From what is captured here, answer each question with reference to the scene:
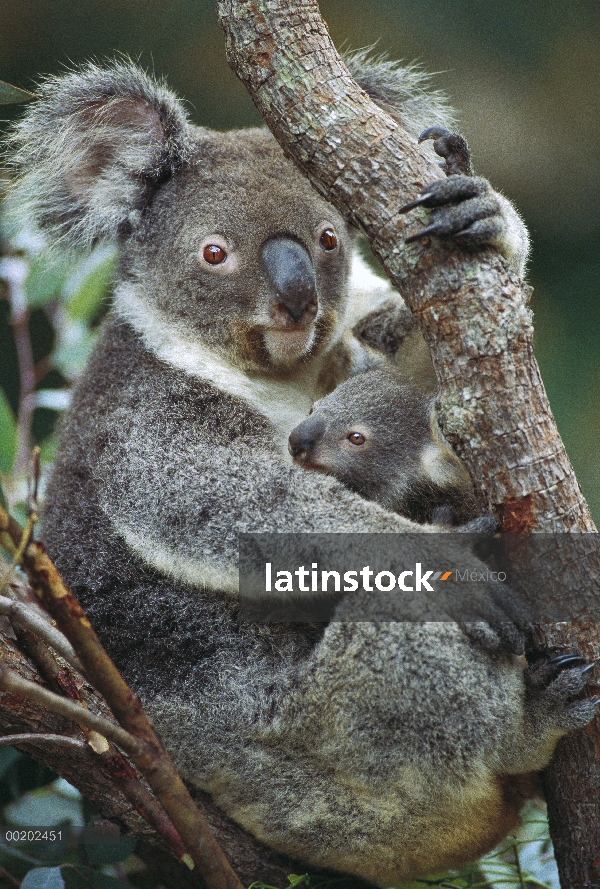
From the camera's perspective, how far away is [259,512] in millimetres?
2414

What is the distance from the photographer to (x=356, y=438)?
2662mm

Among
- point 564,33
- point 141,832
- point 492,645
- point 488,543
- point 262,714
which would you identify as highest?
point 564,33

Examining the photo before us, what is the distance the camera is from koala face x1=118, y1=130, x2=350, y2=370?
2.63 metres

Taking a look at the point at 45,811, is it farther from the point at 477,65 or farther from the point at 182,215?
the point at 477,65

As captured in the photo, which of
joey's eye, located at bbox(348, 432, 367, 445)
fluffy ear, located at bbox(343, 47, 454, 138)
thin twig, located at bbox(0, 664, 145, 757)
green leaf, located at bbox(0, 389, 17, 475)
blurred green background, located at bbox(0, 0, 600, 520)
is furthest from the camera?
blurred green background, located at bbox(0, 0, 600, 520)

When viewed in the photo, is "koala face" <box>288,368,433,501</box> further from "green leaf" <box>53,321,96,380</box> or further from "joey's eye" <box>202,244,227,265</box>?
"green leaf" <box>53,321,96,380</box>

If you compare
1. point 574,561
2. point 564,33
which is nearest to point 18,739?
point 574,561

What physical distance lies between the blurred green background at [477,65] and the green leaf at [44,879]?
289 cm

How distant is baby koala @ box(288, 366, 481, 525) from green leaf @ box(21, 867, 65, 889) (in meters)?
1.26

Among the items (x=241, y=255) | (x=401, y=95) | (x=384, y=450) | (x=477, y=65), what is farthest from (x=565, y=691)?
(x=477, y=65)

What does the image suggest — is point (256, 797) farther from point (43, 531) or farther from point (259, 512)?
point (43, 531)

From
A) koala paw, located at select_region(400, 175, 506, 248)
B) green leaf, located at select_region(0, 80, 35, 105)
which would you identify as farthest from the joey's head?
koala paw, located at select_region(400, 175, 506, 248)

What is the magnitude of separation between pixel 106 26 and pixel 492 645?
4.22 metres

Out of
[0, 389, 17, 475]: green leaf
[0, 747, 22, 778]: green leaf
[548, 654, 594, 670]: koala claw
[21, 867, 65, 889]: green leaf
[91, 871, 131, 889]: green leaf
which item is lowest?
[0, 747, 22, 778]: green leaf
